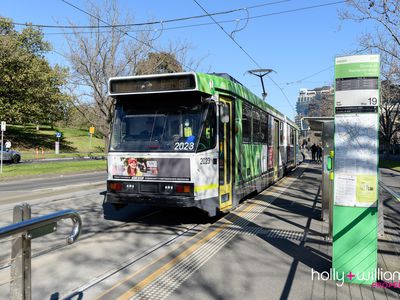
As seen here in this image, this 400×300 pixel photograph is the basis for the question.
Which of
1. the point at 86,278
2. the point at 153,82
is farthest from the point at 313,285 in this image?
the point at 153,82

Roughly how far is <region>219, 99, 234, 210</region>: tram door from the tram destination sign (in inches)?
37.4

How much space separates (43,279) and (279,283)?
298 cm

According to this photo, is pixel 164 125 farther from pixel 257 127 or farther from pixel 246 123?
pixel 257 127

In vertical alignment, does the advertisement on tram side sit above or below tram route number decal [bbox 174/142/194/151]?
below

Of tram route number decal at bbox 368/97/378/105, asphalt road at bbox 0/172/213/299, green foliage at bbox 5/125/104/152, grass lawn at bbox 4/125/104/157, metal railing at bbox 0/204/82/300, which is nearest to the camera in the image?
metal railing at bbox 0/204/82/300

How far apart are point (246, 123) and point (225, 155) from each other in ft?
6.84

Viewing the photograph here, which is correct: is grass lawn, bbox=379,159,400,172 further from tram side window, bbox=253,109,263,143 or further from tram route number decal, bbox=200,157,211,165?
tram route number decal, bbox=200,157,211,165

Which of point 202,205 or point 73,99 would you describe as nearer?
point 202,205

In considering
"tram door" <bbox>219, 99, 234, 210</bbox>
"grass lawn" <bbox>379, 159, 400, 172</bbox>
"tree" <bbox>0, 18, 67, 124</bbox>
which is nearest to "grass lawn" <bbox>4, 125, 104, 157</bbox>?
"tree" <bbox>0, 18, 67, 124</bbox>

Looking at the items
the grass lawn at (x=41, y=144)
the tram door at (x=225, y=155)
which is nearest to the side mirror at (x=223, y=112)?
the tram door at (x=225, y=155)

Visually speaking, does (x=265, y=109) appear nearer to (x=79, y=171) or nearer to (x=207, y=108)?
(x=207, y=108)

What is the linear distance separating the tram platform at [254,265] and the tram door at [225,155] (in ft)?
1.72

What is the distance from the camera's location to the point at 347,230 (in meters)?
4.79

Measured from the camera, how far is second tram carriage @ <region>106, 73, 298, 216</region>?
23.9ft
